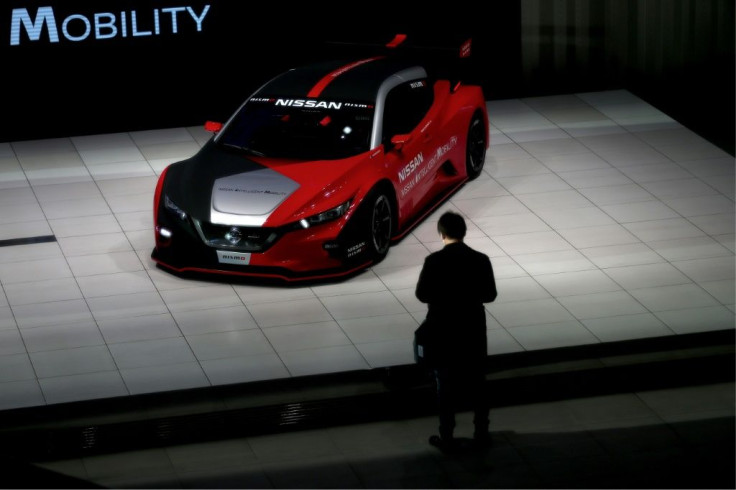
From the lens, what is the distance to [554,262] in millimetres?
10539

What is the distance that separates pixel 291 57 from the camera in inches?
569

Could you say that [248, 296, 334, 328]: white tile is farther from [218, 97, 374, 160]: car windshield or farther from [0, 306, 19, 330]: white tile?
[0, 306, 19, 330]: white tile

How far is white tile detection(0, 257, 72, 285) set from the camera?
10.4 metres

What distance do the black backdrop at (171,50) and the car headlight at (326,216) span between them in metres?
4.46

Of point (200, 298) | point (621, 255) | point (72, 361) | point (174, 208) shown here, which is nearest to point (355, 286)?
point (200, 298)

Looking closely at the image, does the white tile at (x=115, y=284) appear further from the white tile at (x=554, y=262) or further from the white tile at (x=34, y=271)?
the white tile at (x=554, y=262)

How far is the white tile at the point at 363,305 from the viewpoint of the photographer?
963 centimetres

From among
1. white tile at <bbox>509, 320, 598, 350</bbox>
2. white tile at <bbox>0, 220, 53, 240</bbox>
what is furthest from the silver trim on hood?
white tile at <bbox>509, 320, 598, 350</bbox>

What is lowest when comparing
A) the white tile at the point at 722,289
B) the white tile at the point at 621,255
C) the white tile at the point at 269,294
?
the white tile at the point at 621,255

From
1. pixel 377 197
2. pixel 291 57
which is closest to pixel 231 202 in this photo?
pixel 377 197

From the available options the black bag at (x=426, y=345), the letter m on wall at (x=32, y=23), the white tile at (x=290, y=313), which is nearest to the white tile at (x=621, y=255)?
the white tile at (x=290, y=313)

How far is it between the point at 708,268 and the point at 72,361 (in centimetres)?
460

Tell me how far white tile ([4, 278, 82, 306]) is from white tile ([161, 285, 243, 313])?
686mm

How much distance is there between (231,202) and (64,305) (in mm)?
1376
